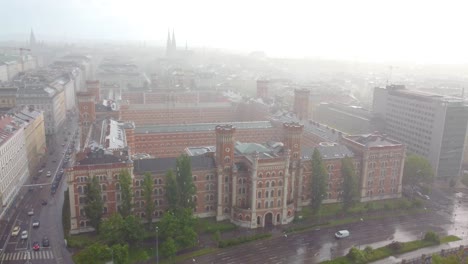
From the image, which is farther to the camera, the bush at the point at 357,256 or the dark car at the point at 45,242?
the dark car at the point at 45,242

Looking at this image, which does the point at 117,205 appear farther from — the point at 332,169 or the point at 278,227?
the point at 332,169

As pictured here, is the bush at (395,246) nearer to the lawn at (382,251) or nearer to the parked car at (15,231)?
the lawn at (382,251)

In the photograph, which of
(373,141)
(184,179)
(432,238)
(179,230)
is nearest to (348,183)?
(373,141)

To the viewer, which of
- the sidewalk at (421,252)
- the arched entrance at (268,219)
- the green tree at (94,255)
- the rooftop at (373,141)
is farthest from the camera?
the rooftop at (373,141)

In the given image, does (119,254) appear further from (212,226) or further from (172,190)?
(212,226)

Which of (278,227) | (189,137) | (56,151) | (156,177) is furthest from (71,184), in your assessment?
(56,151)

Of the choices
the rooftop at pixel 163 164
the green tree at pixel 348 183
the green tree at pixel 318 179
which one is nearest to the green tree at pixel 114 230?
the rooftop at pixel 163 164
